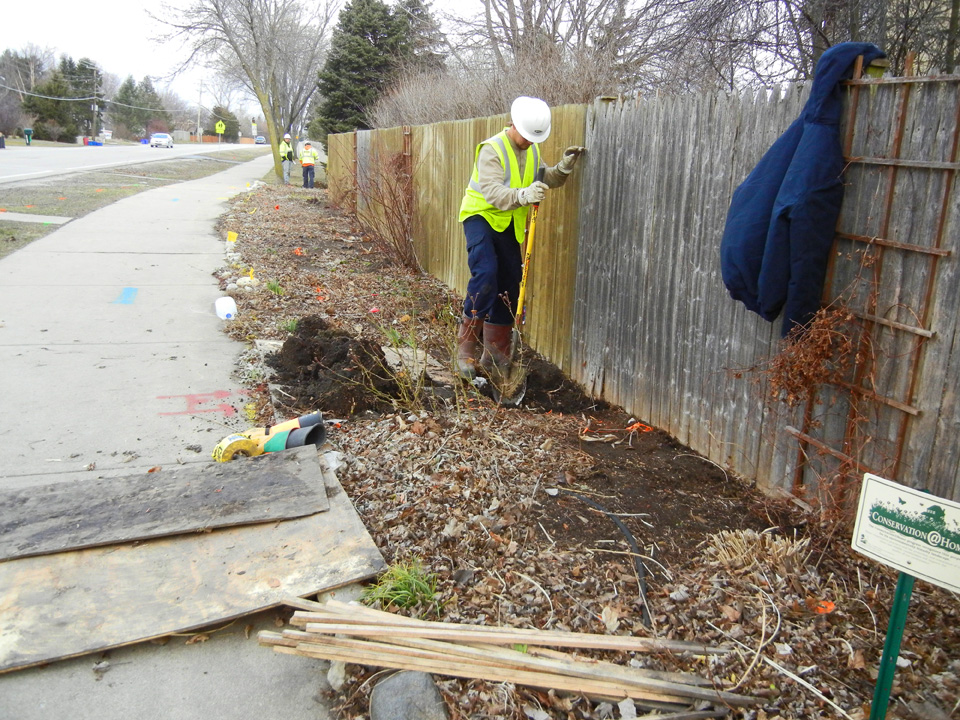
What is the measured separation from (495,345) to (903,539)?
4043mm

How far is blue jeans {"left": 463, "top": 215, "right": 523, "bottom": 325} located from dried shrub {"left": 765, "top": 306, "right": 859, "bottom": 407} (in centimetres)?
251

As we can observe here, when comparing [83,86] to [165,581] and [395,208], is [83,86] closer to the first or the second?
[395,208]

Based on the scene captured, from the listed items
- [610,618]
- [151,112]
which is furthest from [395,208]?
[151,112]

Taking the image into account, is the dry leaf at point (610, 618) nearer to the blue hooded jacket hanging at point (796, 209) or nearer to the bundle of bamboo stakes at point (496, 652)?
the bundle of bamboo stakes at point (496, 652)

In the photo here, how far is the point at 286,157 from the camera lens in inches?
1088

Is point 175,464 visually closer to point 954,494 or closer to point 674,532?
point 674,532

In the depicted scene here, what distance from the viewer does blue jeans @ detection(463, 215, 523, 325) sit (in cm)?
590

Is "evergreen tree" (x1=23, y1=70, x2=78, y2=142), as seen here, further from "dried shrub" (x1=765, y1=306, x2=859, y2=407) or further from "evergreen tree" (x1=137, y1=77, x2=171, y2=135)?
"dried shrub" (x1=765, y1=306, x2=859, y2=407)

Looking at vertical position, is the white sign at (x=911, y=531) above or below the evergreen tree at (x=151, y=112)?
below

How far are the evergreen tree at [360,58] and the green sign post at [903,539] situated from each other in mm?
29147

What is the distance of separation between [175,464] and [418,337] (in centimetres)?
295

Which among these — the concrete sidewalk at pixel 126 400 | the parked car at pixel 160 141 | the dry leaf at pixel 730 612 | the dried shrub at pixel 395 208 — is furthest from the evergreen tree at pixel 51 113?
the dry leaf at pixel 730 612

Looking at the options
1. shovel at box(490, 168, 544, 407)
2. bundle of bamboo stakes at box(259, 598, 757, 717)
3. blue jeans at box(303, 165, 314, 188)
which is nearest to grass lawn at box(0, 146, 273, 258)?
blue jeans at box(303, 165, 314, 188)

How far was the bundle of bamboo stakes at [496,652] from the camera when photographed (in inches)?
105
